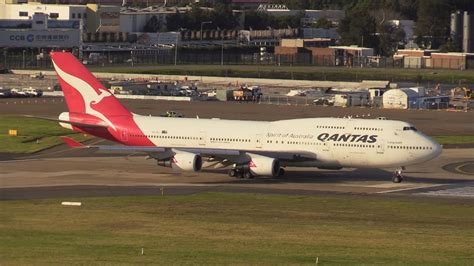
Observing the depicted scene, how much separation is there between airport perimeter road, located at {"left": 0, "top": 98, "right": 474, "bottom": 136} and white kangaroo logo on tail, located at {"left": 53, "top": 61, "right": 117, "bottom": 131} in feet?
150

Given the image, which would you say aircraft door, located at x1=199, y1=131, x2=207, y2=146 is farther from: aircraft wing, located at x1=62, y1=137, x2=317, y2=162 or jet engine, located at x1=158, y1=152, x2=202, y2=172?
jet engine, located at x1=158, y1=152, x2=202, y2=172

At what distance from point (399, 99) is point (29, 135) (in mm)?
61393

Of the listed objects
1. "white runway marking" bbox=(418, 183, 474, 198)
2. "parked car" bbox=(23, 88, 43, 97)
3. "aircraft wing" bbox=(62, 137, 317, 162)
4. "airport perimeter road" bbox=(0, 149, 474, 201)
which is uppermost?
"aircraft wing" bbox=(62, 137, 317, 162)

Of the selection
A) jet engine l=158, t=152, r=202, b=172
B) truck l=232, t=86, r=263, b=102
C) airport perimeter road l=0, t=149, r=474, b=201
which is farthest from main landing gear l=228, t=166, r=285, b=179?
truck l=232, t=86, r=263, b=102

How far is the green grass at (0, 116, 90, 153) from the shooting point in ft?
347

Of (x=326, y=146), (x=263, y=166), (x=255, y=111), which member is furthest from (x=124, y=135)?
(x=255, y=111)

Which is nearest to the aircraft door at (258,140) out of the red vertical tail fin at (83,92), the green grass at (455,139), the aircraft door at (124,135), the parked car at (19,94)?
the aircraft door at (124,135)

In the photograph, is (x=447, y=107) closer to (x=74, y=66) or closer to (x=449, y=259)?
(x=74, y=66)

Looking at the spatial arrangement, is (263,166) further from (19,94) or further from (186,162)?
(19,94)

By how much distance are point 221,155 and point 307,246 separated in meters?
27.9

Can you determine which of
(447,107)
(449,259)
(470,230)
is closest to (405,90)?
(447,107)

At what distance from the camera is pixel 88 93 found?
92.9 metres

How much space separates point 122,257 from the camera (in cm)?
5362

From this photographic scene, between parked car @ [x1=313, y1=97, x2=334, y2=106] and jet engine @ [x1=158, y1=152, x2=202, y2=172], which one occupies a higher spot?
jet engine @ [x1=158, y1=152, x2=202, y2=172]
